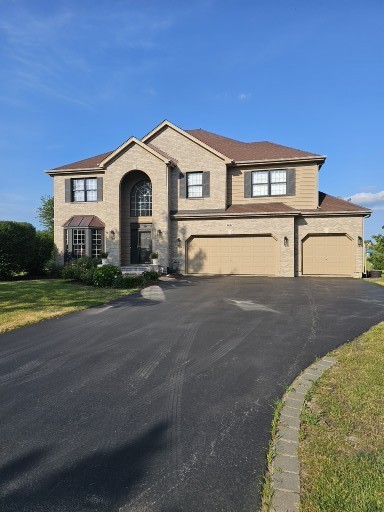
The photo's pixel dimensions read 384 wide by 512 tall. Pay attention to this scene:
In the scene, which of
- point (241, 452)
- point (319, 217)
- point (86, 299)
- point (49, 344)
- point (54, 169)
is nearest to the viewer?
point (241, 452)

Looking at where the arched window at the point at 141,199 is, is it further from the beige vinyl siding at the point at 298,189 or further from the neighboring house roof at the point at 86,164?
the beige vinyl siding at the point at 298,189

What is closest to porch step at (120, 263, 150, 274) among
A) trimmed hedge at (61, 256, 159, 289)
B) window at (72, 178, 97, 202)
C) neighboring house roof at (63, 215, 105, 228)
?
trimmed hedge at (61, 256, 159, 289)

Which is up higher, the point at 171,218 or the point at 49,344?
the point at 171,218

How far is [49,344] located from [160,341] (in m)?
2.24

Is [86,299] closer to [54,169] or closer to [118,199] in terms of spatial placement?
[118,199]

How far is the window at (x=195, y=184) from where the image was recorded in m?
20.7

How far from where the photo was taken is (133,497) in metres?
2.30

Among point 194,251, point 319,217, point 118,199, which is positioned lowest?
point 194,251

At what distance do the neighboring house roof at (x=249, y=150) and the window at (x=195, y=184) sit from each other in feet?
9.01

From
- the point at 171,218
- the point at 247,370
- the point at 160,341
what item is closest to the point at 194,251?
the point at 171,218

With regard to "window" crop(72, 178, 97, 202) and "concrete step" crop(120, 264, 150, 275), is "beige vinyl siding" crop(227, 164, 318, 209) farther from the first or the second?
"window" crop(72, 178, 97, 202)

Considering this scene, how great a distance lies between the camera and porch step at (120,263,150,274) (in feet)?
62.0

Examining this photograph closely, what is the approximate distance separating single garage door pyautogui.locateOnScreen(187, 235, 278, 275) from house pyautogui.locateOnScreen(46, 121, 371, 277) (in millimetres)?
65

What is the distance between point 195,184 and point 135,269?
7.12 metres
